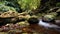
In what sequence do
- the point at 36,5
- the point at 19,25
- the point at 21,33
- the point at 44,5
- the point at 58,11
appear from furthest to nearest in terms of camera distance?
the point at 44,5 < the point at 36,5 < the point at 58,11 < the point at 19,25 < the point at 21,33

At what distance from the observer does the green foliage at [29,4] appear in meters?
22.2

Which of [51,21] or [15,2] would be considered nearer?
[51,21]

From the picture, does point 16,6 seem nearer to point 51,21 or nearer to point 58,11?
point 58,11

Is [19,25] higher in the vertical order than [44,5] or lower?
lower

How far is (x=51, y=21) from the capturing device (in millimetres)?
15664

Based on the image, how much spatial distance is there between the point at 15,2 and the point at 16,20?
1010 centimetres

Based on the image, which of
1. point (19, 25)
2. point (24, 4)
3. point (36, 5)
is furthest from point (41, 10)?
point (19, 25)

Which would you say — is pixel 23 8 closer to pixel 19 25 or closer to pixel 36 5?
pixel 36 5

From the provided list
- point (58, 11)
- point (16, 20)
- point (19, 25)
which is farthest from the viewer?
point (58, 11)

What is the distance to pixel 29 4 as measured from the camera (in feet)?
73.6

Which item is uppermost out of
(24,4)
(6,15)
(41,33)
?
(24,4)

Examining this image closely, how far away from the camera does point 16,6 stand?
23.5m

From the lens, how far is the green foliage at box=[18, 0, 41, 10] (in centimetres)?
2225

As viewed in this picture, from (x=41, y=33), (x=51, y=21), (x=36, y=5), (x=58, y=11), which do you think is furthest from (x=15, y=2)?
(x=41, y=33)
